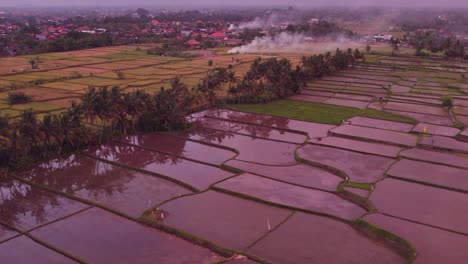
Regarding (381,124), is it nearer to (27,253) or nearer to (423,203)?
(423,203)

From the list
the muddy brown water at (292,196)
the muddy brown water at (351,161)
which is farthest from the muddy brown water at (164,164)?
the muddy brown water at (351,161)

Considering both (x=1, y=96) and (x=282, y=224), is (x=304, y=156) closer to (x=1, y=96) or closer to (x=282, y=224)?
(x=282, y=224)

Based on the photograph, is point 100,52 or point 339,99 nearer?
point 339,99

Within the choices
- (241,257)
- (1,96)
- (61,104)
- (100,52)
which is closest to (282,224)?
(241,257)

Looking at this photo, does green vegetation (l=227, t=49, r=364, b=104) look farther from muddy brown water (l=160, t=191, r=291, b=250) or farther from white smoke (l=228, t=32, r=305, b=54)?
white smoke (l=228, t=32, r=305, b=54)

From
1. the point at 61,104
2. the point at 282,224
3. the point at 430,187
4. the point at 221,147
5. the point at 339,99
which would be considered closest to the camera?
the point at 282,224
